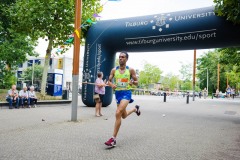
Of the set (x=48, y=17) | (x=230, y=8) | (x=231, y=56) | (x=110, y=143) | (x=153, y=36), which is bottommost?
(x=110, y=143)

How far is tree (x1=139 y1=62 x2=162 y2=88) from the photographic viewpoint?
74625mm

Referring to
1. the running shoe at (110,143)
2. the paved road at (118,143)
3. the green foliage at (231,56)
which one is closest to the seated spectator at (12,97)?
the paved road at (118,143)

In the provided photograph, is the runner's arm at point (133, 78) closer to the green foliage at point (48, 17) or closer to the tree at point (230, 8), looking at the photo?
the tree at point (230, 8)

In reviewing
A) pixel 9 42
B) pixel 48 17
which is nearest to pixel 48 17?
pixel 48 17

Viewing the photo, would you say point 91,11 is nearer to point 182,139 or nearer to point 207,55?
point 182,139

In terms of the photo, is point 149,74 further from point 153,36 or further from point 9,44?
point 153,36

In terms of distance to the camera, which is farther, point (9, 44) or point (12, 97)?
point (9, 44)

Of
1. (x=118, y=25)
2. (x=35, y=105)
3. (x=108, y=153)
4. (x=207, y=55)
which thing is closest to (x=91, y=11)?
(x=118, y=25)

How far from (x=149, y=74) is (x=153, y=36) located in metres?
63.3

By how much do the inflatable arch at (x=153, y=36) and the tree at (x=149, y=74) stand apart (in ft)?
201

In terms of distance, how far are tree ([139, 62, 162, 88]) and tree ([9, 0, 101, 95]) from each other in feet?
193

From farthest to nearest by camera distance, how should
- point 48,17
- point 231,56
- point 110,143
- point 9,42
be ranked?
point 231,56 < point 9,42 < point 48,17 < point 110,143

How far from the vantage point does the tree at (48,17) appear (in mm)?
14969

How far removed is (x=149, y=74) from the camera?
74875 mm
